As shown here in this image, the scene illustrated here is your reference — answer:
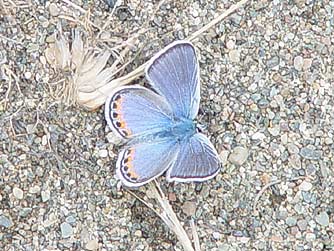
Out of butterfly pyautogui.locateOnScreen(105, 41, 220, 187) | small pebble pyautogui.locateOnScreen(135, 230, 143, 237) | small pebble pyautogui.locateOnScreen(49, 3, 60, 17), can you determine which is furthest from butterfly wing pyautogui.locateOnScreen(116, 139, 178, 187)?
small pebble pyautogui.locateOnScreen(49, 3, 60, 17)

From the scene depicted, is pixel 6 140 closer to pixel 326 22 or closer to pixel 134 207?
pixel 134 207

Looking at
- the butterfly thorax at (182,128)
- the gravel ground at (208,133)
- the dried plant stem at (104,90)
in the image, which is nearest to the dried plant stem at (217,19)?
the gravel ground at (208,133)

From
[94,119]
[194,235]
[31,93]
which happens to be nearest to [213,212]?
[194,235]

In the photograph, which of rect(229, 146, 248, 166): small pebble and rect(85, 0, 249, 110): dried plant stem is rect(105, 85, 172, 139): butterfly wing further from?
rect(229, 146, 248, 166): small pebble

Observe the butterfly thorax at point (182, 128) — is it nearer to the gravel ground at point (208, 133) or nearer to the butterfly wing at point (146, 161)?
the butterfly wing at point (146, 161)

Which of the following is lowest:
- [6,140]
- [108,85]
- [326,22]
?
[6,140]

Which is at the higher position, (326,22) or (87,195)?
(326,22)

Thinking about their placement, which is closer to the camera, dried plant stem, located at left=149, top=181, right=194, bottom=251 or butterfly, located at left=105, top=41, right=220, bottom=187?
butterfly, located at left=105, top=41, right=220, bottom=187
